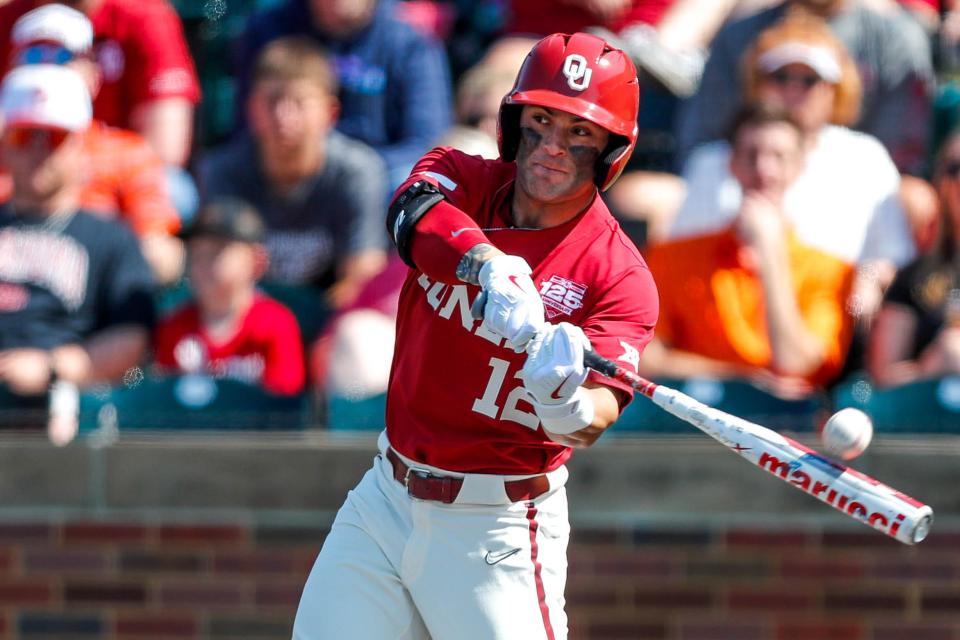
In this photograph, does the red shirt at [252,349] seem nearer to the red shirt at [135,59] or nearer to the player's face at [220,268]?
the player's face at [220,268]

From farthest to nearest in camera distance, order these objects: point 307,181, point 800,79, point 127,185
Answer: point 127,185, point 307,181, point 800,79

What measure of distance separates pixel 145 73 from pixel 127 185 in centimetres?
61

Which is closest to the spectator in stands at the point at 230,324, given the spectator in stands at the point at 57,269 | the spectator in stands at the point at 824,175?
the spectator in stands at the point at 57,269

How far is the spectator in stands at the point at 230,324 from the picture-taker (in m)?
5.43

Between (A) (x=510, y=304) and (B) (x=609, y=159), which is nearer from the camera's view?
(A) (x=510, y=304)

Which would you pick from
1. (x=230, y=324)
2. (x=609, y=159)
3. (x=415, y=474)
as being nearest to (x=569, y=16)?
(x=230, y=324)

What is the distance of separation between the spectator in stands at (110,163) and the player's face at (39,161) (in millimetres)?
160

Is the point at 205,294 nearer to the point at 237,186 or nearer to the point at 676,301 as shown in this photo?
the point at 237,186

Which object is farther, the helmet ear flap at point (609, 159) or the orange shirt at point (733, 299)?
the orange shirt at point (733, 299)

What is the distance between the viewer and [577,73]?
11.1ft

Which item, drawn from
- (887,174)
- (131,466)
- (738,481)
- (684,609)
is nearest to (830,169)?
(887,174)

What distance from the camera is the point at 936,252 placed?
5285 mm

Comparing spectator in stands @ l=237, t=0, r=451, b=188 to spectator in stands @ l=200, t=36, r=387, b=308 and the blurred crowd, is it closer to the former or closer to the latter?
the blurred crowd

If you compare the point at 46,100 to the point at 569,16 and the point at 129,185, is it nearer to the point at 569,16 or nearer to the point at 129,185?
the point at 129,185
